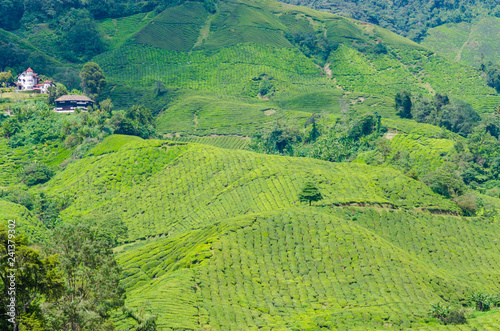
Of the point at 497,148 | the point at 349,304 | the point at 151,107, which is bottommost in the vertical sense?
the point at 151,107

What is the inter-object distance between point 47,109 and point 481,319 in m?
111

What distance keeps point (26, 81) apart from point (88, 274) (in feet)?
412

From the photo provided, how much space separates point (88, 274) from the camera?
4159 centimetres

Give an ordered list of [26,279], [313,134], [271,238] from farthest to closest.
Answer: [313,134]
[271,238]
[26,279]

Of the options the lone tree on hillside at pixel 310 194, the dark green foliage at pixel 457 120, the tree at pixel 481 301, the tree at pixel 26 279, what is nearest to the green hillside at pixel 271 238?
the tree at pixel 481 301

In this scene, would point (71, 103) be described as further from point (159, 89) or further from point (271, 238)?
point (271, 238)

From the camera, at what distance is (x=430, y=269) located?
70.3 metres

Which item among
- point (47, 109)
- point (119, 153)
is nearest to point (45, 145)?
point (47, 109)

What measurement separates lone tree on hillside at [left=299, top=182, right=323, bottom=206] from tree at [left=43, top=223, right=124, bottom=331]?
1698 inches

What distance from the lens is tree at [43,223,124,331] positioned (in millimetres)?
39312

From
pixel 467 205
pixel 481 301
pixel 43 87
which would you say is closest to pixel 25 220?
pixel 481 301

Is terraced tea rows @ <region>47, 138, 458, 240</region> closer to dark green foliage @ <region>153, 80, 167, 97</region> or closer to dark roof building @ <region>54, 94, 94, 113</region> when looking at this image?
dark roof building @ <region>54, 94, 94, 113</region>

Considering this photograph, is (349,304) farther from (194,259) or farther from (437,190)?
(437,190)

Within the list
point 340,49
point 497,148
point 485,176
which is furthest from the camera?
point 340,49
